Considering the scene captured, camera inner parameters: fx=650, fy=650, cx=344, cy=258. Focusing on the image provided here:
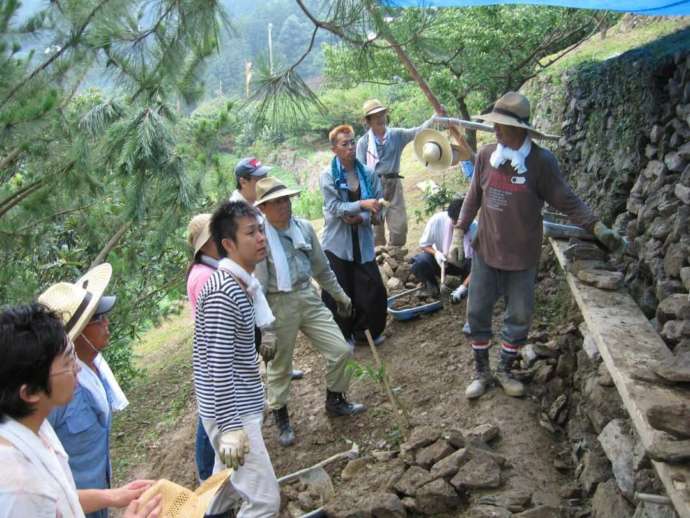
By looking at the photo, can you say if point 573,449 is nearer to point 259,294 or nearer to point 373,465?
point 373,465

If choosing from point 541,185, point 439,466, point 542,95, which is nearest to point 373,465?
point 439,466

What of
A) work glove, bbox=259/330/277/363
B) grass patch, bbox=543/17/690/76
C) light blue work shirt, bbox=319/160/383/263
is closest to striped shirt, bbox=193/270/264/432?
work glove, bbox=259/330/277/363

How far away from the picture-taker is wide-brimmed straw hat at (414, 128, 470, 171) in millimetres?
5516

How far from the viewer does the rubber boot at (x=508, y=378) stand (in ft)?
14.1

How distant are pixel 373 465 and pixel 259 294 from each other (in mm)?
1440

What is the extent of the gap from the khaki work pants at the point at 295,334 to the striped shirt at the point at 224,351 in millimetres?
1017

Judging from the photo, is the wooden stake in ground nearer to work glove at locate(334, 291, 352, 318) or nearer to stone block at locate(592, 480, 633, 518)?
work glove at locate(334, 291, 352, 318)

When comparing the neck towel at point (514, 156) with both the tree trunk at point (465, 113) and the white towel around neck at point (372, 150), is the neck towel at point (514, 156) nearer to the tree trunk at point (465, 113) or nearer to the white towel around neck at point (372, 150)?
the white towel around neck at point (372, 150)

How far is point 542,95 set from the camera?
901cm

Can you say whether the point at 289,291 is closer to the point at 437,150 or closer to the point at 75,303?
the point at 75,303

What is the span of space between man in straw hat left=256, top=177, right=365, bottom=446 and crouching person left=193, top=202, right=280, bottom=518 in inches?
35.1

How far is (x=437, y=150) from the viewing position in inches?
217

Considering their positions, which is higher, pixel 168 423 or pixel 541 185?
pixel 541 185

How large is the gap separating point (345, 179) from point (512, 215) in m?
1.62
